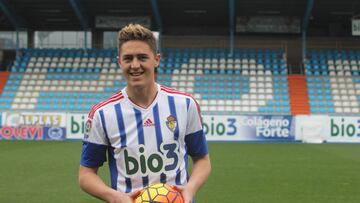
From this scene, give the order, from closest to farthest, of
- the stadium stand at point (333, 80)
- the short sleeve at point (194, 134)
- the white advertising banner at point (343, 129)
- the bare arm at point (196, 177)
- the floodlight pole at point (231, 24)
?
the bare arm at point (196, 177)
the short sleeve at point (194, 134)
the white advertising banner at point (343, 129)
the stadium stand at point (333, 80)
the floodlight pole at point (231, 24)

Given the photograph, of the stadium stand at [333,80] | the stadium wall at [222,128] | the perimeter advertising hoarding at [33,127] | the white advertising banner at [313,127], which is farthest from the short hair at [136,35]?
the stadium stand at [333,80]

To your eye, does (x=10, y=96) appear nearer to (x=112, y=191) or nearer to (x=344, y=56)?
(x=344, y=56)

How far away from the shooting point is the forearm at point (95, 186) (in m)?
2.22

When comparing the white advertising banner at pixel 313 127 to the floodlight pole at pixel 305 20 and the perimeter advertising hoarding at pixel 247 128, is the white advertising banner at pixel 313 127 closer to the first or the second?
the perimeter advertising hoarding at pixel 247 128

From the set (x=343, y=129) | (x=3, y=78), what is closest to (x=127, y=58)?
(x=343, y=129)

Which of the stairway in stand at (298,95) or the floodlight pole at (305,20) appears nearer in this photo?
the stairway in stand at (298,95)

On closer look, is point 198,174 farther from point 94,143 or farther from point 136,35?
A: point 136,35

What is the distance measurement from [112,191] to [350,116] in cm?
1756

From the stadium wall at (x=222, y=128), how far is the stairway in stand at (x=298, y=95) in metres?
3.09

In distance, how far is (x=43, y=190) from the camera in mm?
7371

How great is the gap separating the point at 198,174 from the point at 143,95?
489 mm

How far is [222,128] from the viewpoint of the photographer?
1875cm

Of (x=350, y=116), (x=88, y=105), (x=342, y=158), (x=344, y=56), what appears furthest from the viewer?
(x=344, y=56)

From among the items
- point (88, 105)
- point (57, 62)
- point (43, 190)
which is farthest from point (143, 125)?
point (57, 62)
